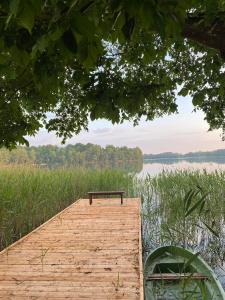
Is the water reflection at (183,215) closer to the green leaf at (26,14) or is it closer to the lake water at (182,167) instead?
the lake water at (182,167)

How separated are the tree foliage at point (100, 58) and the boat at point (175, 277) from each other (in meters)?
2.24

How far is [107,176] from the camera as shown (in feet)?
42.6

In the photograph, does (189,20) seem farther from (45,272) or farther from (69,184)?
(69,184)

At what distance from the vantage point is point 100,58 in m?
4.53

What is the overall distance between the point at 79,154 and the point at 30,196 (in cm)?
6637

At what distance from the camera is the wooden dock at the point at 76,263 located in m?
3.35

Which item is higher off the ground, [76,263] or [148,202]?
[76,263]

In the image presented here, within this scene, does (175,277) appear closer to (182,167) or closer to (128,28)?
(128,28)

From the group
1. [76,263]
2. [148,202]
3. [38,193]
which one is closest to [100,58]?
[76,263]

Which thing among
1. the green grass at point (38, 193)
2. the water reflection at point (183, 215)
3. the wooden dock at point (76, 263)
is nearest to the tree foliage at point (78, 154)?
the green grass at point (38, 193)

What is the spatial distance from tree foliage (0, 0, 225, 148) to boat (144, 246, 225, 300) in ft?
7.35

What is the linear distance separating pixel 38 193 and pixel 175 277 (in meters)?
5.71

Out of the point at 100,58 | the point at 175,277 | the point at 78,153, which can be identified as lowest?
the point at 175,277

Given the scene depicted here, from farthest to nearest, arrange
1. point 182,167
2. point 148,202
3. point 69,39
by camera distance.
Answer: point 182,167 < point 148,202 < point 69,39
